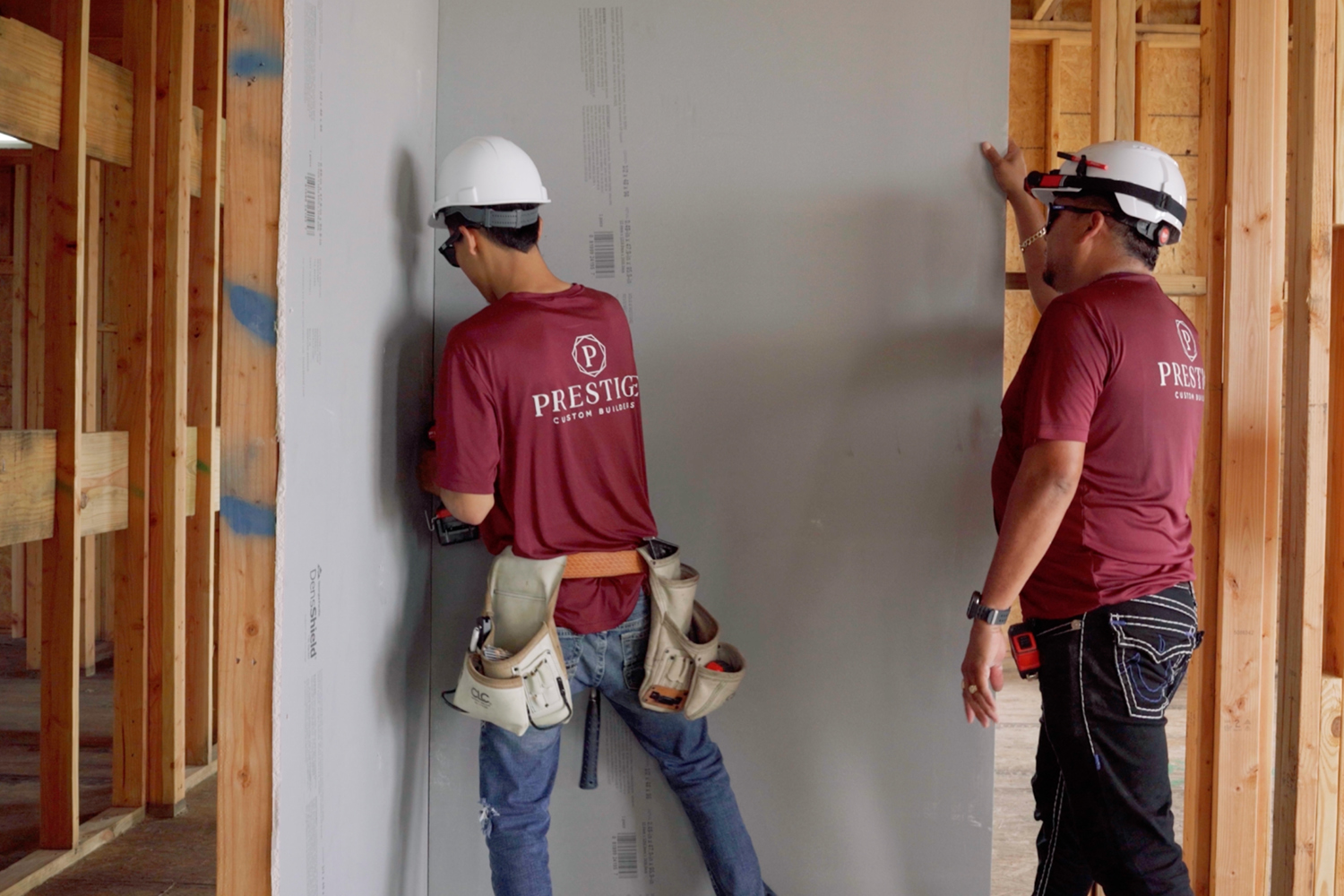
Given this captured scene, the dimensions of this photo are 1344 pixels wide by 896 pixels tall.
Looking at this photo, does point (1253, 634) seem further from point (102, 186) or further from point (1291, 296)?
point (102, 186)

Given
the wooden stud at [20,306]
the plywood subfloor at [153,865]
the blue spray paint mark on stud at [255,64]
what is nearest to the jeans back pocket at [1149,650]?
the blue spray paint mark on stud at [255,64]

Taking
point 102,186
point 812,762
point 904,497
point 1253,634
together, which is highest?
point 102,186

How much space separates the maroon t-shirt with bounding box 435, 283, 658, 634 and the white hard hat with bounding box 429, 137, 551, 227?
0.19 m

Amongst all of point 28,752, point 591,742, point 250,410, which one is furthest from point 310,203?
point 28,752

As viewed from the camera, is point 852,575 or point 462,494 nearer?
point 462,494

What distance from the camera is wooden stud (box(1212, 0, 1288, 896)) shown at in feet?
6.81

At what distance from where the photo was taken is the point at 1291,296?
2082 mm

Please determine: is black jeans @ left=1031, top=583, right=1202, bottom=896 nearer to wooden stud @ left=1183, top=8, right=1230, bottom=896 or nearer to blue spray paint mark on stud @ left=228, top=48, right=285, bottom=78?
wooden stud @ left=1183, top=8, right=1230, bottom=896

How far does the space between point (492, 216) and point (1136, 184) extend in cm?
130

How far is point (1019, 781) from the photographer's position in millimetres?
3889

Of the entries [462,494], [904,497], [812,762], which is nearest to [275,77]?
[462,494]

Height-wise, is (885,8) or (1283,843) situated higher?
(885,8)

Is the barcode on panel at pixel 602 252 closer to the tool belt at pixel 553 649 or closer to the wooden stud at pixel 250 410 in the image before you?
the tool belt at pixel 553 649

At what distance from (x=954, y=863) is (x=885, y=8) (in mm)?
2118
